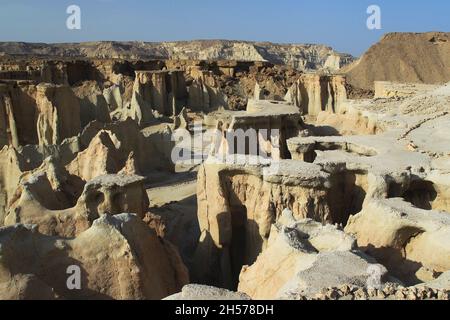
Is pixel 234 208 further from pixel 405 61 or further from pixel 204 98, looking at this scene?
pixel 405 61

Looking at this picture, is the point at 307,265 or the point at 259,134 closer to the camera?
the point at 307,265

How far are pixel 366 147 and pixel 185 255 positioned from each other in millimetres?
5714

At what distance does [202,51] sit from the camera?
107 meters

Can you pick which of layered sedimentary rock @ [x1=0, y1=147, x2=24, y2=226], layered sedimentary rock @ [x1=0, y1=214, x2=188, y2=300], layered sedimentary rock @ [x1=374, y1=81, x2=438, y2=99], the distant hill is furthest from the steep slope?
layered sedimentary rock @ [x1=0, y1=214, x2=188, y2=300]

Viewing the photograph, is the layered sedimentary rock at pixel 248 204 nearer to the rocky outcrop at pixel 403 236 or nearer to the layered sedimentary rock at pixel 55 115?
the rocky outcrop at pixel 403 236

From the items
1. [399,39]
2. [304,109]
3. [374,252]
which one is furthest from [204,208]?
[399,39]

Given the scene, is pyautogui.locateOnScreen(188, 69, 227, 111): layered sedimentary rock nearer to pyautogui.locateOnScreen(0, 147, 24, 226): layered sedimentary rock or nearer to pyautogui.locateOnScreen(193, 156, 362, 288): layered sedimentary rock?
pyautogui.locateOnScreen(0, 147, 24, 226): layered sedimentary rock

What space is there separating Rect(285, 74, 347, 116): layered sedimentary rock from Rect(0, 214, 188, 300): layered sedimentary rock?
103 feet

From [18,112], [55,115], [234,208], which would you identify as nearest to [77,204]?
[234,208]

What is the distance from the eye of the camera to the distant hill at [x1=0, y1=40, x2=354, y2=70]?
97188mm

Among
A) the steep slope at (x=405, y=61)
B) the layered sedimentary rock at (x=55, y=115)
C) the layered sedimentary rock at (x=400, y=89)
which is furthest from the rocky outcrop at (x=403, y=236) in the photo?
the steep slope at (x=405, y=61)

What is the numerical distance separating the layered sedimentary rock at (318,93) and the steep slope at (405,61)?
1796 cm

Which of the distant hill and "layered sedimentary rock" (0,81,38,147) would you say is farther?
the distant hill

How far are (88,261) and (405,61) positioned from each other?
57.3 meters
